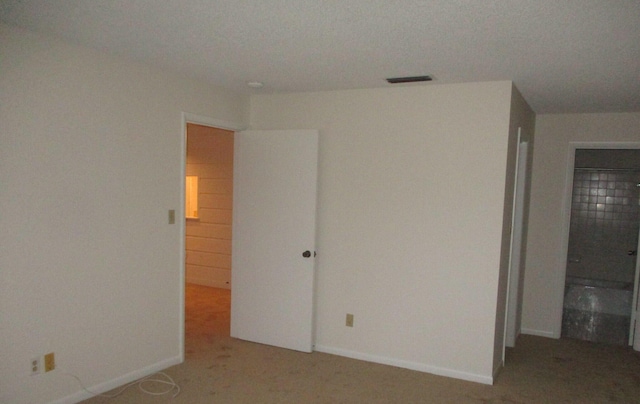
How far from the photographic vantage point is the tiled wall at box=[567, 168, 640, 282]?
22.1 ft

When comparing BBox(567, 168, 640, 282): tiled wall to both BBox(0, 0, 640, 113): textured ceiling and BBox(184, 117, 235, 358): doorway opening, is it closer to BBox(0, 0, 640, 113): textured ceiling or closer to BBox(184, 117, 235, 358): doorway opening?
BBox(0, 0, 640, 113): textured ceiling

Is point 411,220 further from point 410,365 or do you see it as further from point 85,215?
point 85,215

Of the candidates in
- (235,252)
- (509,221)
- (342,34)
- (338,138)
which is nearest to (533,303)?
(509,221)

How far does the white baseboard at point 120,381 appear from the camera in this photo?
2.88m

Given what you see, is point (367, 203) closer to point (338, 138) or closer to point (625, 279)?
point (338, 138)

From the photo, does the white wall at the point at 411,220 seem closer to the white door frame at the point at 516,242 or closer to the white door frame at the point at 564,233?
the white door frame at the point at 516,242

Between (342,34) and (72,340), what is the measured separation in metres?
2.57

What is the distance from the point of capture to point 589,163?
275 inches

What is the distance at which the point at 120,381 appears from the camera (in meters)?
3.17

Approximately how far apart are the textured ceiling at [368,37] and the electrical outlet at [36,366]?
1969 millimetres

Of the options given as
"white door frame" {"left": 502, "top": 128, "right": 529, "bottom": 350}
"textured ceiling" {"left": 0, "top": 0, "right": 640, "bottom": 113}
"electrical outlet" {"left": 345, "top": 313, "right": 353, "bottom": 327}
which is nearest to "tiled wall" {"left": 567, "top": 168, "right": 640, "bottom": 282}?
"white door frame" {"left": 502, "top": 128, "right": 529, "bottom": 350}

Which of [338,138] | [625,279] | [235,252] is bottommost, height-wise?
[625,279]

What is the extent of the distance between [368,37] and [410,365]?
8.71 feet

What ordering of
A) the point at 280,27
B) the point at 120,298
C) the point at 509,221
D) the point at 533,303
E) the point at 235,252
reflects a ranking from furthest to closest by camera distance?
the point at 533,303 < the point at 235,252 < the point at 509,221 < the point at 120,298 < the point at 280,27
